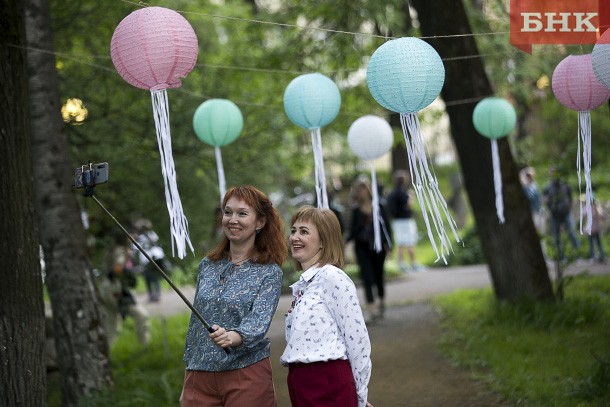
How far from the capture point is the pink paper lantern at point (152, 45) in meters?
5.70

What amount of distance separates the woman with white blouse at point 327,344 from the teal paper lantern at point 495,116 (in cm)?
482

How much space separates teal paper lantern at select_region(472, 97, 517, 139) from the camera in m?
8.97

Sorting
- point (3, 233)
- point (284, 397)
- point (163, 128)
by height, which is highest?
point (163, 128)

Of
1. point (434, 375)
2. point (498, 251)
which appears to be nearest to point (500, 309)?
point (498, 251)

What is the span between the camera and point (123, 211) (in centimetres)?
1133

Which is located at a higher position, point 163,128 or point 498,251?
point 163,128

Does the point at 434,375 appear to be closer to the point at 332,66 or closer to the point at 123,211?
the point at 123,211

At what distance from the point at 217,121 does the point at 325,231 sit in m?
3.89

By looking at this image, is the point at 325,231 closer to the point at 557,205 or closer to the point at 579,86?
the point at 579,86


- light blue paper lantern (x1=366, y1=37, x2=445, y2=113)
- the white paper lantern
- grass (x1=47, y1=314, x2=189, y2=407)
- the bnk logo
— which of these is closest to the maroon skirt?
light blue paper lantern (x1=366, y1=37, x2=445, y2=113)

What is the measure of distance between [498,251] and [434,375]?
2761 millimetres

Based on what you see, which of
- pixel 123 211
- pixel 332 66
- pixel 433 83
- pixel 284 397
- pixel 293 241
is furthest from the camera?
pixel 332 66

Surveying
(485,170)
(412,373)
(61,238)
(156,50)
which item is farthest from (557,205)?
(156,50)

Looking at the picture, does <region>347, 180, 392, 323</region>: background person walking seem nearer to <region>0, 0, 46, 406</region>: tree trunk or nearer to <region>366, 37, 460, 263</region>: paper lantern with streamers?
<region>366, 37, 460, 263</region>: paper lantern with streamers
